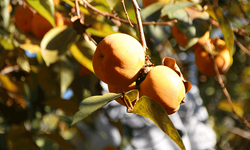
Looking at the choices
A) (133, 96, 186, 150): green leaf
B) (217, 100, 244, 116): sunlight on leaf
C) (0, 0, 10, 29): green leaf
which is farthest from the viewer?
(217, 100, 244, 116): sunlight on leaf

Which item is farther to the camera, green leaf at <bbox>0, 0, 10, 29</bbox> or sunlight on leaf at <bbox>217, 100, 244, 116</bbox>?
sunlight on leaf at <bbox>217, 100, 244, 116</bbox>

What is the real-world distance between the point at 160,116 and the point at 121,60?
15 cm

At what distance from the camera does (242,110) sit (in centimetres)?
202

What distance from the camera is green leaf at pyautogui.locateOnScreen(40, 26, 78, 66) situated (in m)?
0.76

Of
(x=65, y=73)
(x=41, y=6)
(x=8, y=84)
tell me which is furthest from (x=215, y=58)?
(x=8, y=84)

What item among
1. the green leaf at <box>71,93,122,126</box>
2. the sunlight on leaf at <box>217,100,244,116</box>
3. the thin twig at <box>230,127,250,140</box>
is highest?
the green leaf at <box>71,93,122,126</box>

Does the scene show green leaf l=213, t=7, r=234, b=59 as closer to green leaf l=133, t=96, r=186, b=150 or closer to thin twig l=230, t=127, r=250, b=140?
green leaf l=133, t=96, r=186, b=150

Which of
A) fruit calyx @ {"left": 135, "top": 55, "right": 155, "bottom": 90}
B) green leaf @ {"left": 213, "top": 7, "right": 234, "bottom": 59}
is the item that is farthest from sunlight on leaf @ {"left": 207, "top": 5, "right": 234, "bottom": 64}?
fruit calyx @ {"left": 135, "top": 55, "right": 155, "bottom": 90}

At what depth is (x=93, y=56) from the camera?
21.7 inches

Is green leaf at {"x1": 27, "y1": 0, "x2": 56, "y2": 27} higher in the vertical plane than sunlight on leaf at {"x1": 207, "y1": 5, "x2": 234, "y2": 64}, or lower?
higher

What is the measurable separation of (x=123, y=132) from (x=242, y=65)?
1.19m

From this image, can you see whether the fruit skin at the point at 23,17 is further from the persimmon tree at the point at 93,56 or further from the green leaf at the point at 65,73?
the green leaf at the point at 65,73

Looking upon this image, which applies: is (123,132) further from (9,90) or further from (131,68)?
(131,68)

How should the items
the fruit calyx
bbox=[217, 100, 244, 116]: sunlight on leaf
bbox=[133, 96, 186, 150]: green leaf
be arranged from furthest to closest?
bbox=[217, 100, 244, 116]: sunlight on leaf → the fruit calyx → bbox=[133, 96, 186, 150]: green leaf
